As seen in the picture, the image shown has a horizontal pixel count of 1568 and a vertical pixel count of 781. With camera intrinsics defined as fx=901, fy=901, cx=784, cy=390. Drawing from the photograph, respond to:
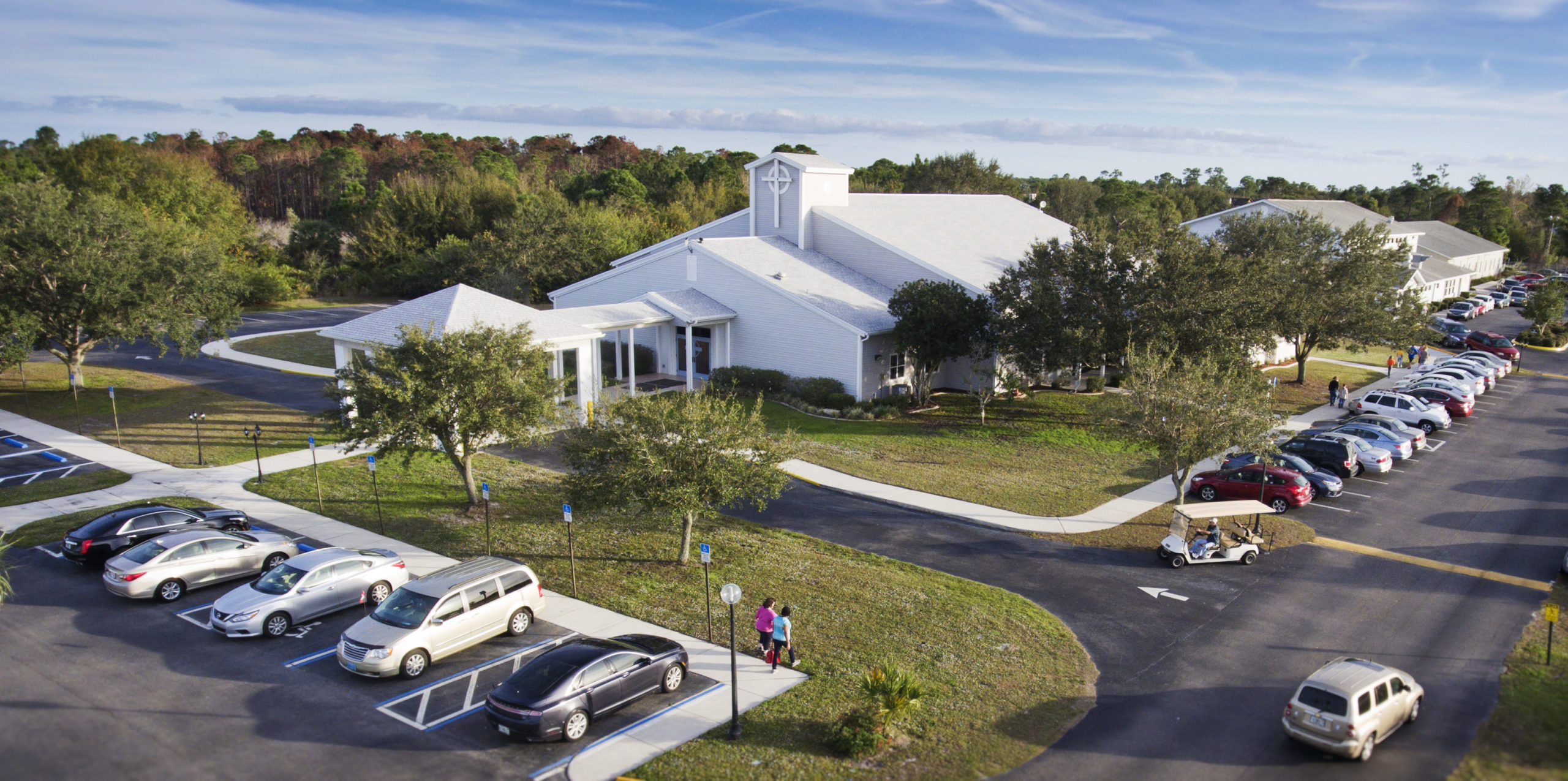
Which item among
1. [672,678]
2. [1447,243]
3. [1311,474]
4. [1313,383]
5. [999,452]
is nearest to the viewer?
[672,678]

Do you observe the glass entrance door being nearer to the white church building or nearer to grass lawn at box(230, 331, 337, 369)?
the white church building

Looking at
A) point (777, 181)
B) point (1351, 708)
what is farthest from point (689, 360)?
point (1351, 708)

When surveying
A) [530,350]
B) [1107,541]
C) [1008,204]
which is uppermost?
[1008,204]

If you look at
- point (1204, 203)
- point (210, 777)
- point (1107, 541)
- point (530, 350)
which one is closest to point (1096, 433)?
point (1107, 541)

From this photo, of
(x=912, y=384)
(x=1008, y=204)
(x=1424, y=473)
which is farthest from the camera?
(x=1008, y=204)

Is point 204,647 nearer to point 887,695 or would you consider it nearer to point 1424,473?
point 887,695

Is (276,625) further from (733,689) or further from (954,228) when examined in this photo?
(954,228)
